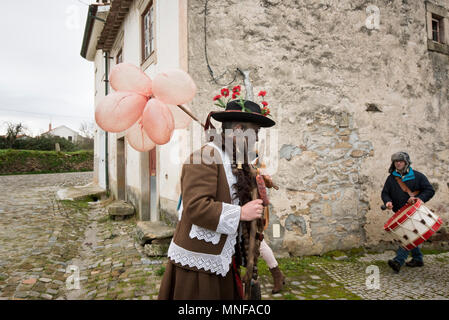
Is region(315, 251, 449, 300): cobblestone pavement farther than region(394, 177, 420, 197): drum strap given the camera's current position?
No

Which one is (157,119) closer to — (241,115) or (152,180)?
(241,115)

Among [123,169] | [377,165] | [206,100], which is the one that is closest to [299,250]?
[377,165]

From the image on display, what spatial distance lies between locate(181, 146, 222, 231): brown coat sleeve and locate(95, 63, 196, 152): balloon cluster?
0.36 m

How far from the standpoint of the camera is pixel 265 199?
83.4 inches

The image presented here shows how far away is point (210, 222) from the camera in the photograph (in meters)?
1.87

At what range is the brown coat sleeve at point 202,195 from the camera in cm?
186

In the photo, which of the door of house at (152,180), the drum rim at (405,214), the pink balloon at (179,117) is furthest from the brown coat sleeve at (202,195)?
the door of house at (152,180)

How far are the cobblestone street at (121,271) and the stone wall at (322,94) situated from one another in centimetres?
64

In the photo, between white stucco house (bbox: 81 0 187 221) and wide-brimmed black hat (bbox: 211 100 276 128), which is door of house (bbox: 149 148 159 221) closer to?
white stucco house (bbox: 81 0 187 221)

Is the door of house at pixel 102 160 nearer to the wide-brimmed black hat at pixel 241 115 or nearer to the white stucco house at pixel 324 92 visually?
the white stucco house at pixel 324 92

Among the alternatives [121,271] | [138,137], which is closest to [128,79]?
[138,137]

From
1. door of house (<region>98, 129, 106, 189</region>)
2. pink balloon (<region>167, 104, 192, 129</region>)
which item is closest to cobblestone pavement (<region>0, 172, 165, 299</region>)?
pink balloon (<region>167, 104, 192, 129</region>)

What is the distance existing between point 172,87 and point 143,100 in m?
0.22

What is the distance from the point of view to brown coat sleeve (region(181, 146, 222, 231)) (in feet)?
6.10
